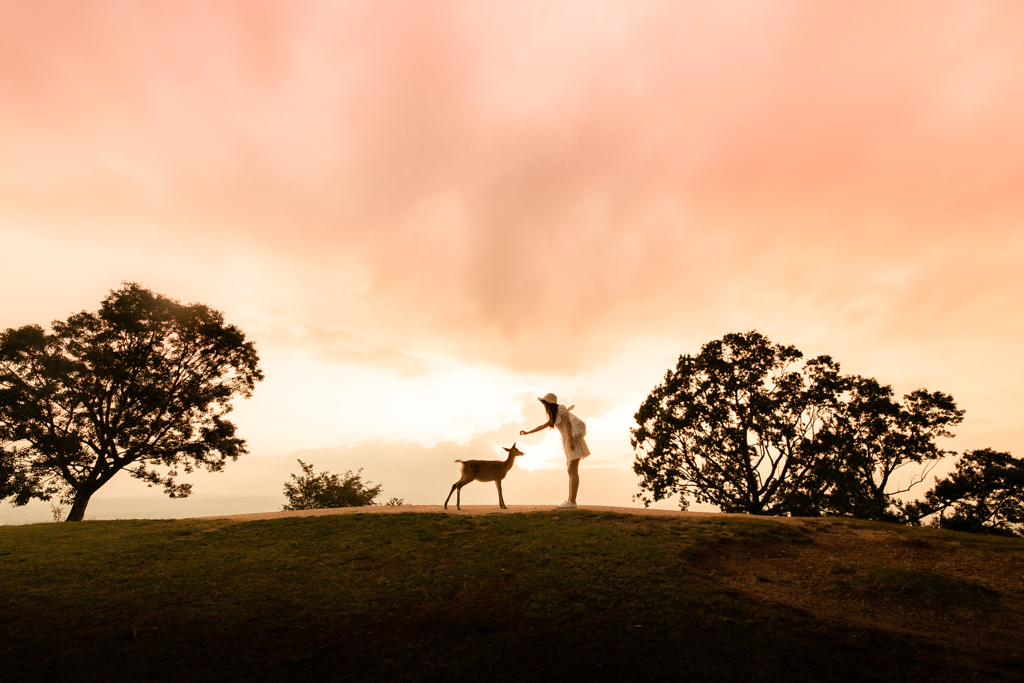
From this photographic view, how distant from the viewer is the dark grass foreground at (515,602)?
6152mm

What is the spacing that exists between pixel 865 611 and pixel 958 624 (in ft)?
4.37

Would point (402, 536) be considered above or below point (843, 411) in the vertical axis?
below

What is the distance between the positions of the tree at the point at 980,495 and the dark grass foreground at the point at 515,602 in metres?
10.7

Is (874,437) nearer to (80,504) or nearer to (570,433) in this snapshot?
(570,433)

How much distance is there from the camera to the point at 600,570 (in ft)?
30.4

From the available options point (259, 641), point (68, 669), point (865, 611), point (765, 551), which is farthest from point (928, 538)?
point (68, 669)

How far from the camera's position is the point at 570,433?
13.7 metres

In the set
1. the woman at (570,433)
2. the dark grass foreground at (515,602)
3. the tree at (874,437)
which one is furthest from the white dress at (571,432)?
the tree at (874,437)

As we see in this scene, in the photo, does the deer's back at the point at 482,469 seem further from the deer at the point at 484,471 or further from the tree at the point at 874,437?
the tree at the point at 874,437

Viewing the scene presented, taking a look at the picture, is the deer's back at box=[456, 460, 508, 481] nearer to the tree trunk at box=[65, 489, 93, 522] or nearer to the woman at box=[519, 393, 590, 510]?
the woman at box=[519, 393, 590, 510]

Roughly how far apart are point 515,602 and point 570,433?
615cm

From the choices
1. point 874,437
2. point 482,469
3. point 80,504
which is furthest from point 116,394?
point 874,437

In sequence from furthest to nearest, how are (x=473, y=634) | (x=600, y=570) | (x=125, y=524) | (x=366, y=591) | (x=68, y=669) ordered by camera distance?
(x=125, y=524), (x=600, y=570), (x=366, y=591), (x=473, y=634), (x=68, y=669)

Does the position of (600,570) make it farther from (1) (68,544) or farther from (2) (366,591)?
(1) (68,544)
